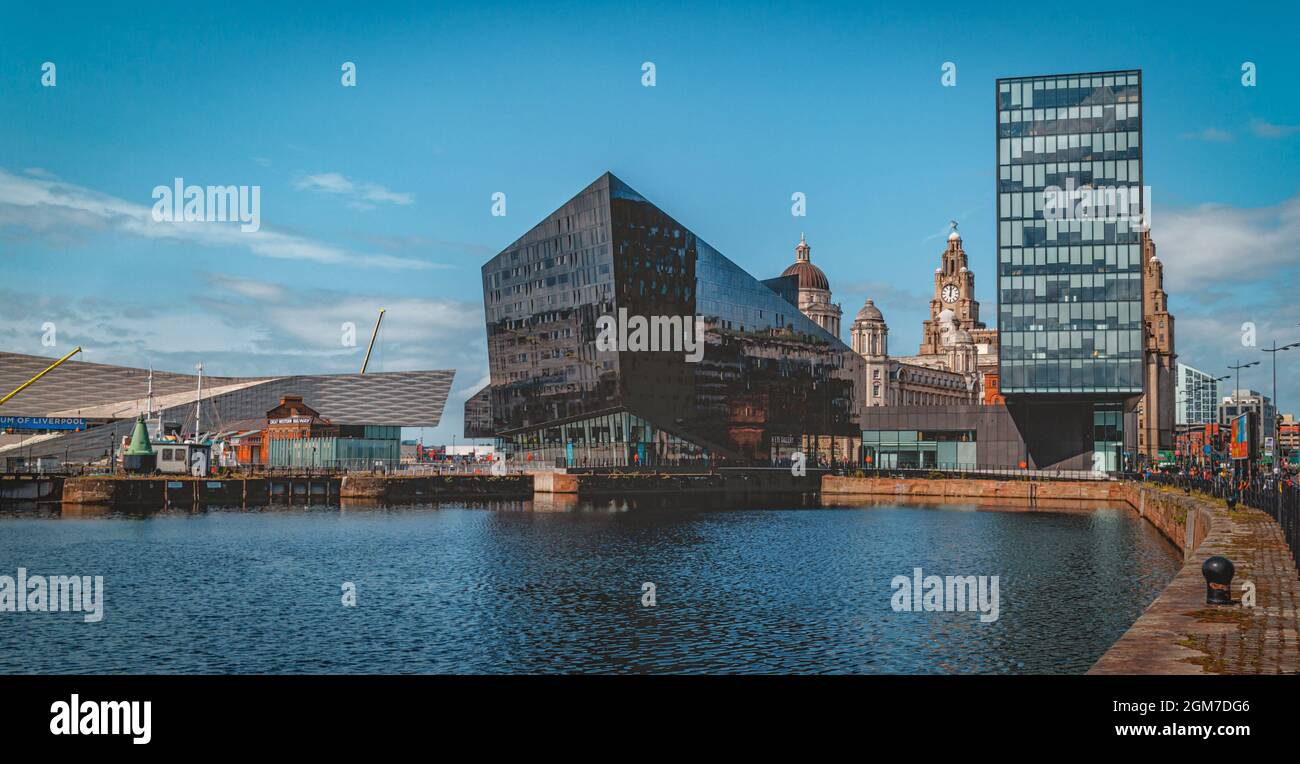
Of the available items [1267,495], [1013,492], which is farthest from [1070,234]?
[1267,495]

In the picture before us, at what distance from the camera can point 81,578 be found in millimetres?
41500

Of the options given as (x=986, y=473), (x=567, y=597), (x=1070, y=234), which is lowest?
(x=567, y=597)

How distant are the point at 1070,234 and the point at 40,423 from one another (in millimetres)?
115396

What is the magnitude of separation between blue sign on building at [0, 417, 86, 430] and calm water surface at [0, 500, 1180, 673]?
5995 centimetres

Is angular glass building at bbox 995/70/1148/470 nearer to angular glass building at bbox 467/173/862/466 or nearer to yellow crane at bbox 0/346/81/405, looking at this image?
angular glass building at bbox 467/173/862/466

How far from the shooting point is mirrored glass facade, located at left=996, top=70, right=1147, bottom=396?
356 ft

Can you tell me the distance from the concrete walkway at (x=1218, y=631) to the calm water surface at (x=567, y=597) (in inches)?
123

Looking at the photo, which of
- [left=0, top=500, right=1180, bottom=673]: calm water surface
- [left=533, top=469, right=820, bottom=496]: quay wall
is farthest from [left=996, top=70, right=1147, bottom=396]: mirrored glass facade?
[left=0, top=500, right=1180, bottom=673]: calm water surface

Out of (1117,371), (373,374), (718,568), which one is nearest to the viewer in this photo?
(718,568)

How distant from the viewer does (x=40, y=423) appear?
123125mm

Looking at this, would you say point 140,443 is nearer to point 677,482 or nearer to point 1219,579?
point 677,482

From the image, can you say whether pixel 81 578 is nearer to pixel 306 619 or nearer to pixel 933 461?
pixel 306 619

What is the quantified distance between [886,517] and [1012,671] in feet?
180
